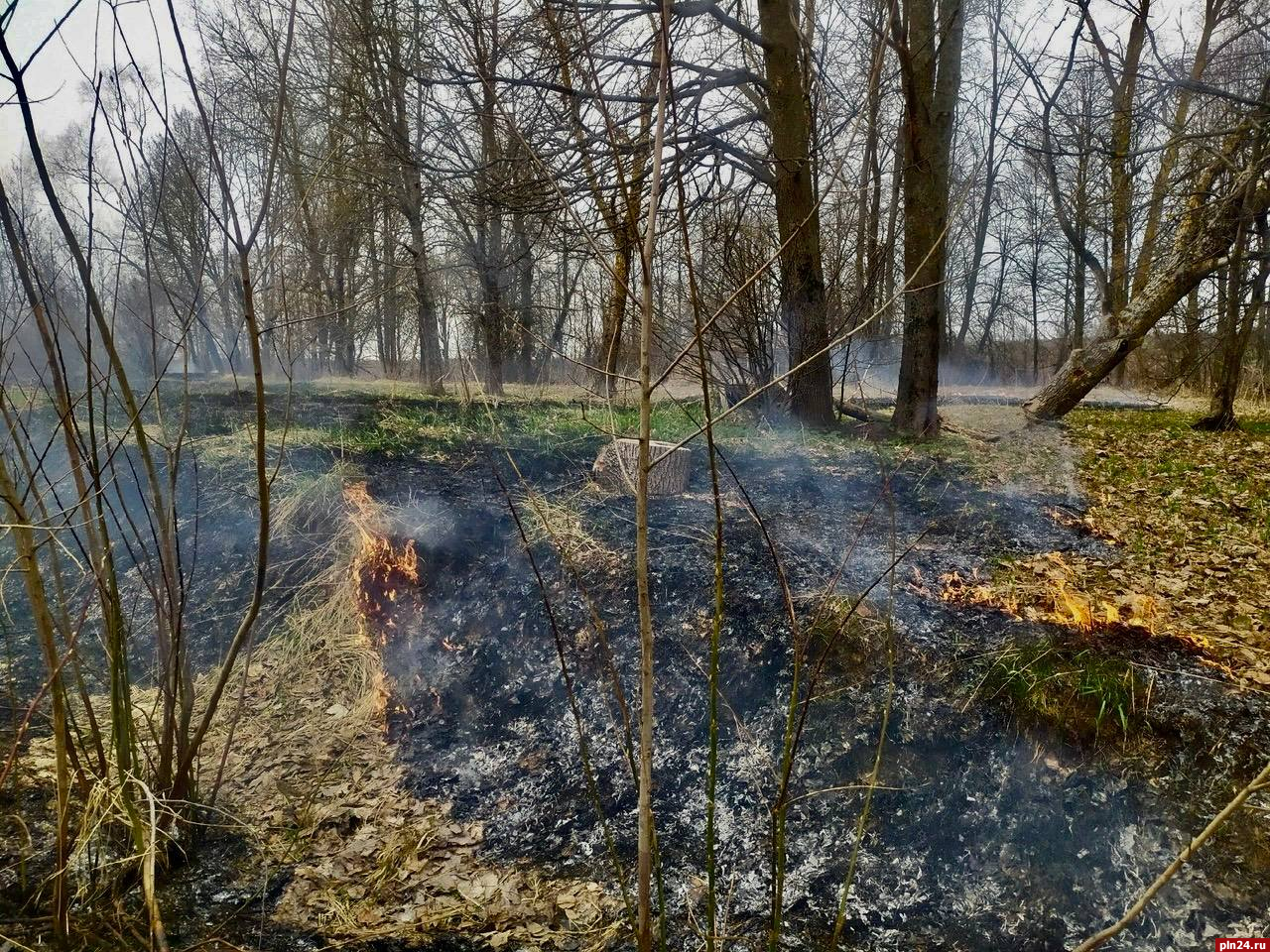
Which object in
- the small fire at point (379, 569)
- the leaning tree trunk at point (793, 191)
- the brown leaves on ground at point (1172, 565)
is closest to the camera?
the brown leaves on ground at point (1172, 565)

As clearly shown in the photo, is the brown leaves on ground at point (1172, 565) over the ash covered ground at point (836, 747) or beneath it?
over

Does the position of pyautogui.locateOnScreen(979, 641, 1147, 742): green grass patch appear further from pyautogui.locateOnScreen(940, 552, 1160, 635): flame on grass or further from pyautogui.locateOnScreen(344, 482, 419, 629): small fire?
pyautogui.locateOnScreen(344, 482, 419, 629): small fire

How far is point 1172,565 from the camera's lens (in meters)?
3.69

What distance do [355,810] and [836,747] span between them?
6.37 feet

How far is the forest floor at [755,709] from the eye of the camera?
229 cm

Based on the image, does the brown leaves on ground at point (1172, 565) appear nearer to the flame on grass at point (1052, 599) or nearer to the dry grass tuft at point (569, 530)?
the flame on grass at point (1052, 599)

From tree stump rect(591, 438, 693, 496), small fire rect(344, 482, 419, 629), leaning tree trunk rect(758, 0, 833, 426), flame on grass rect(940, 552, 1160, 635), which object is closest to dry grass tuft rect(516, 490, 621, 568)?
tree stump rect(591, 438, 693, 496)

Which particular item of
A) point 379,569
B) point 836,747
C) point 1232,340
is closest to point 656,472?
point 379,569

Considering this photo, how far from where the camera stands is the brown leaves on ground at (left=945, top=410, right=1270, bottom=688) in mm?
3105

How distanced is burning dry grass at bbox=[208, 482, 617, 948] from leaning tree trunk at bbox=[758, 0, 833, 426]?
3.78 metres

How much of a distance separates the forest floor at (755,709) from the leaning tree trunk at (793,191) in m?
1.61

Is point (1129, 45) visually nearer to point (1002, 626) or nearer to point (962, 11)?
point (962, 11)

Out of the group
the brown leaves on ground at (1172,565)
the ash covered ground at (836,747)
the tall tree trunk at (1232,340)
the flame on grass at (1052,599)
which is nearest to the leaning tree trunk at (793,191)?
the ash covered ground at (836,747)

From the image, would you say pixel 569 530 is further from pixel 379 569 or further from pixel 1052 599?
pixel 1052 599
